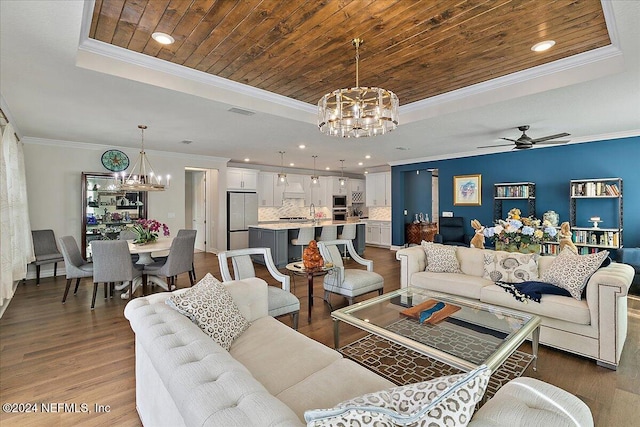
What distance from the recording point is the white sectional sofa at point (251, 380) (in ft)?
3.12

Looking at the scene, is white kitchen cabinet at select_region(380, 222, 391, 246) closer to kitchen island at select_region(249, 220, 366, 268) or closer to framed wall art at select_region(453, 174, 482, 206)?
Result: framed wall art at select_region(453, 174, 482, 206)

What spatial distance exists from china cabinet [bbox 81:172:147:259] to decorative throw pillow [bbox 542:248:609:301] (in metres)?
7.03

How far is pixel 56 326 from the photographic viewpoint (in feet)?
11.1

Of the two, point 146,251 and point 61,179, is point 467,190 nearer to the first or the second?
point 146,251

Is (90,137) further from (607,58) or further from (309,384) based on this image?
(607,58)

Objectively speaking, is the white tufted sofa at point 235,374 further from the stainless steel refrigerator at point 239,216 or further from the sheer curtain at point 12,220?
the stainless steel refrigerator at point 239,216

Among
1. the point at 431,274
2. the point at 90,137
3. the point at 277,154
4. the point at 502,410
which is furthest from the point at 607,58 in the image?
the point at 90,137

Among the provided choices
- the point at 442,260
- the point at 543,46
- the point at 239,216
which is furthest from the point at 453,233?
the point at 239,216

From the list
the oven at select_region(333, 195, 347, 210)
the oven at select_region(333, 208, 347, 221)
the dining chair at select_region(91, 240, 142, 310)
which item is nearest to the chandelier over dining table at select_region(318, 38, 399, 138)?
the dining chair at select_region(91, 240, 142, 310)

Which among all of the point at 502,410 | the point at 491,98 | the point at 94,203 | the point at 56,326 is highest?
the point at 491,98

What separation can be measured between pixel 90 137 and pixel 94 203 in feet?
4.64

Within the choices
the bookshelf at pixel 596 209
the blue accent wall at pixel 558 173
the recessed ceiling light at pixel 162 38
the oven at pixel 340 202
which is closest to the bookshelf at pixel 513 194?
the blue accent wall at pixel 558 173

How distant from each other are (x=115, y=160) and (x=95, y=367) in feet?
16.4

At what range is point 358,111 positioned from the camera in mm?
2576
